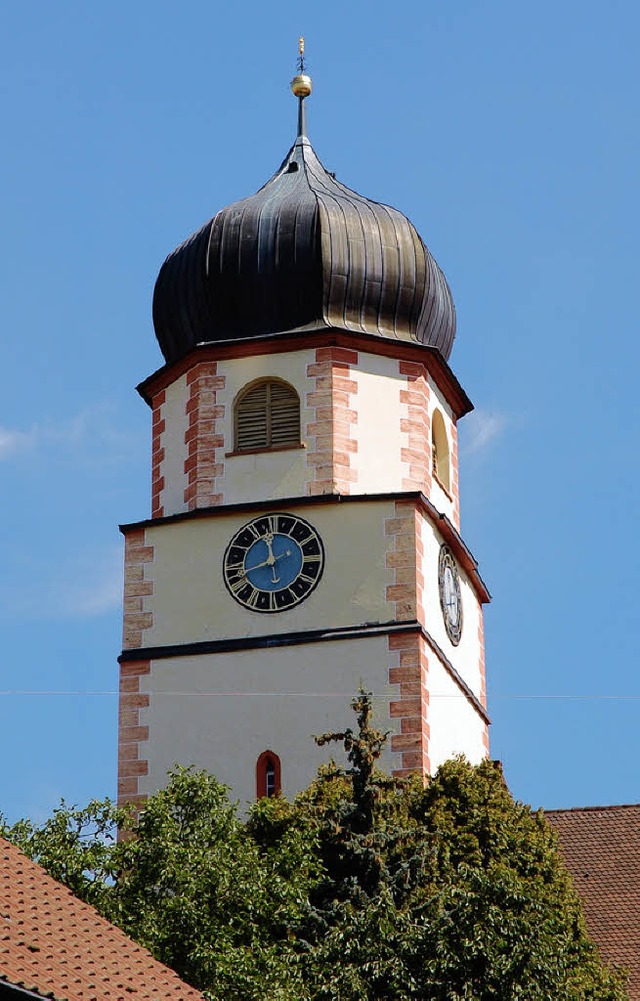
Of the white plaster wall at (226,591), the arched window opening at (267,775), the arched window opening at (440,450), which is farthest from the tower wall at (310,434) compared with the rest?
the arched window opening at (267,775)

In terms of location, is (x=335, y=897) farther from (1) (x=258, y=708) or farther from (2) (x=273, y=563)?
(2) (x=273, y=563)

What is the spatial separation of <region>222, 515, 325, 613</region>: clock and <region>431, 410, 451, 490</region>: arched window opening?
263 centimetres

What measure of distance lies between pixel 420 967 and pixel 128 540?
34.3ft

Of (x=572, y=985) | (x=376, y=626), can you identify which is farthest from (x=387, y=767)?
(x=572, y=985)

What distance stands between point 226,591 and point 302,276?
12.9ft

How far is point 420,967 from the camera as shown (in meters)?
20.9

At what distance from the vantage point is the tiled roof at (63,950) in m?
17.2

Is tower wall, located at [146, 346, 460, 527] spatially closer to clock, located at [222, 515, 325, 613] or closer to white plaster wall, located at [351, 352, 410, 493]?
white plaster wall, located at [351, 352, 410, 493]

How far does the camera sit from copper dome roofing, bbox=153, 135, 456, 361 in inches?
1216

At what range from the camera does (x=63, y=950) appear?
18000 millimetres

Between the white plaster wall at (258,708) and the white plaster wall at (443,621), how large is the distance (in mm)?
1139

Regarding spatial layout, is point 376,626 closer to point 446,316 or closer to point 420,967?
point 446,316

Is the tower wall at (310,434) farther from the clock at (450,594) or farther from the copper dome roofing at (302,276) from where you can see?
the clock at (450,594)

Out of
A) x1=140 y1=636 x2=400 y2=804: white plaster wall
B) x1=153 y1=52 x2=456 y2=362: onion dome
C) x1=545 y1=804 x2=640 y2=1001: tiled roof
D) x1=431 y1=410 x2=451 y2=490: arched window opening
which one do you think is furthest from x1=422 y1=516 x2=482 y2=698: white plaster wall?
x1=153 y1=52 x2=456 y2=362: onion dome
